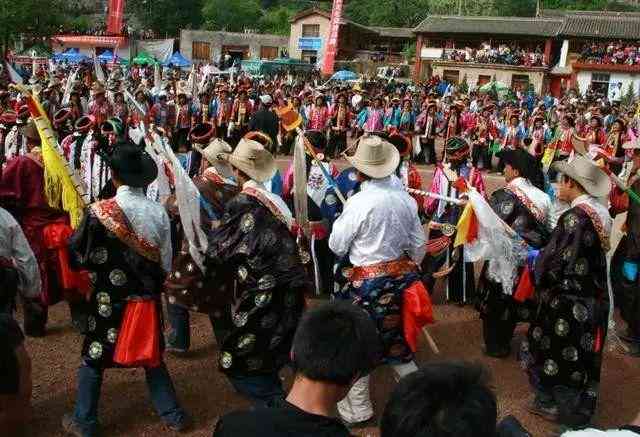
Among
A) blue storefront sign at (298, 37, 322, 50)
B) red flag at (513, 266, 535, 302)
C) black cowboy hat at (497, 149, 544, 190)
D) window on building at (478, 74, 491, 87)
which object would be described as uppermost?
blue storefront sign at (298, 37, 322, 50)

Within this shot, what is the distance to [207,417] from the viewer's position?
4.15 m

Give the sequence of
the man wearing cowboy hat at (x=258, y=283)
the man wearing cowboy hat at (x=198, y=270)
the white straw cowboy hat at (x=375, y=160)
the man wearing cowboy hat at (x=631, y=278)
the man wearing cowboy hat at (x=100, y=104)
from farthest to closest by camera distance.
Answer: the man wearing cowboy hat at (x=100, y=104) → the man wearing cowboy hat at (x=631, y=278) → the man wearing cowboy hat at (x=198, y=270) → the white straw cowboy hat at (x=375, y=160) → the man wearing cowboy hat at (x=258, y=283)

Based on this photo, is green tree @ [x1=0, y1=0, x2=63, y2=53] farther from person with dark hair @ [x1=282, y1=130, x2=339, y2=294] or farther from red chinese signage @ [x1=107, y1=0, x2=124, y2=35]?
person with dark hair @ [x1=282, y1=130, x2=339, y2=294]

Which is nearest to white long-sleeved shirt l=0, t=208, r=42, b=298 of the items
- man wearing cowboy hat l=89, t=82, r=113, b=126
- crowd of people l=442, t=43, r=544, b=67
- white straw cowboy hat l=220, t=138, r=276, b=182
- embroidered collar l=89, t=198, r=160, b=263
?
embroidered collar l=89, t=198, r=160, b=263

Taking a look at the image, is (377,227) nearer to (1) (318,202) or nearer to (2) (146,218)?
(2) (146,218)

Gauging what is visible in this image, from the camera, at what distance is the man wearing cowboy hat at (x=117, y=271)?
11.9 ft

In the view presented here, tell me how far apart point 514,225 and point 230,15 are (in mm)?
65002

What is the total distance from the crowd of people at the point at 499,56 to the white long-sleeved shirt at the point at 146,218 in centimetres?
4067

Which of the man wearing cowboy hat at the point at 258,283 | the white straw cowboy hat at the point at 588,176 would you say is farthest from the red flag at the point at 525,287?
the man wearing cowboy hat at the point at 258,283

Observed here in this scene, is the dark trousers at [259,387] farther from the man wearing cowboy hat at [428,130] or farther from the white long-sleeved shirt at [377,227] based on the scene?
the man wearing cowboy hat at [428,130]

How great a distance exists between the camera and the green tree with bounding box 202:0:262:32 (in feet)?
212

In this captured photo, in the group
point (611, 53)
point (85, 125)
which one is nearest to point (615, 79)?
point (611, 53)

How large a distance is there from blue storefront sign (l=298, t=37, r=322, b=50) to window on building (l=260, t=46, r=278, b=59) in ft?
8.21

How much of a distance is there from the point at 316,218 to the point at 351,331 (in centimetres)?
366
